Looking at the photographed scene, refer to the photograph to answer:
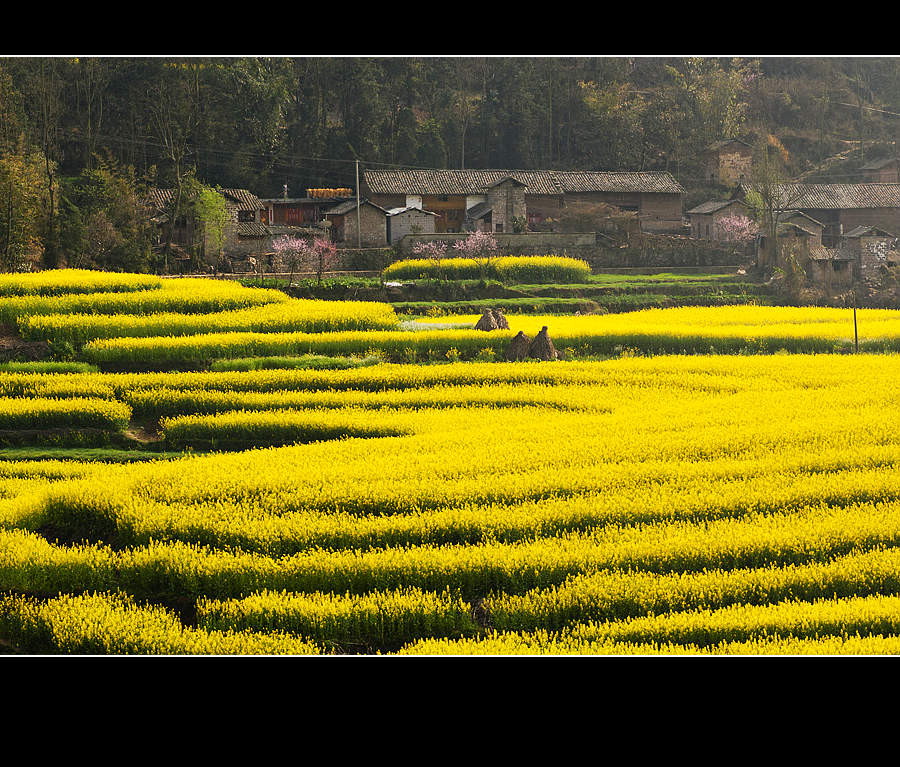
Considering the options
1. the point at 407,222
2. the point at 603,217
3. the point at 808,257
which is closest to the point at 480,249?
the point at 407,222

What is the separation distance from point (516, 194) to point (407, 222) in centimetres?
97

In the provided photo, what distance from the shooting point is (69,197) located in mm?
8102

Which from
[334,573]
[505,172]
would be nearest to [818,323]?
[505,172]

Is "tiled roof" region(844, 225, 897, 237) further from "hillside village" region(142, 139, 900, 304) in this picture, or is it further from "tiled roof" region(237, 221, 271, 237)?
"tiled roof" region(237, 221, 271, 237)

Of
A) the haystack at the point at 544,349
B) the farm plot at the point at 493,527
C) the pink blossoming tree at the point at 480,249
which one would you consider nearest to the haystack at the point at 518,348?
the haystack at the point at 544,349

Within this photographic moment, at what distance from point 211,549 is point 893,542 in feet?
14.8

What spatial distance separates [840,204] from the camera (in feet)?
28.1

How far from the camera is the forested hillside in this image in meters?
8.06

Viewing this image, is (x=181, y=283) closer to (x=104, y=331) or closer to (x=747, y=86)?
(x=104, y=331)

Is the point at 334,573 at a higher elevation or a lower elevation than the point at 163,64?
lower

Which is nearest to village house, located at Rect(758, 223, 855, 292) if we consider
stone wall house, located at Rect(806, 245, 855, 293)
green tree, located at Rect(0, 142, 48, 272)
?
stone wall house, located at Rect(806, 245, 855, 293)

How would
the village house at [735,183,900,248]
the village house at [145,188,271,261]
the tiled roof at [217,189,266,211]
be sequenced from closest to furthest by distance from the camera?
the village house at [145,188,271,261]
the tiled roof at [217,189,266,211]
the village house at [735,183,900,248]

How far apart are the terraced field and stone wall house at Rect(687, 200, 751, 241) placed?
0.68 meters

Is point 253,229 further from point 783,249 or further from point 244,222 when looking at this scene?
point 783,249
